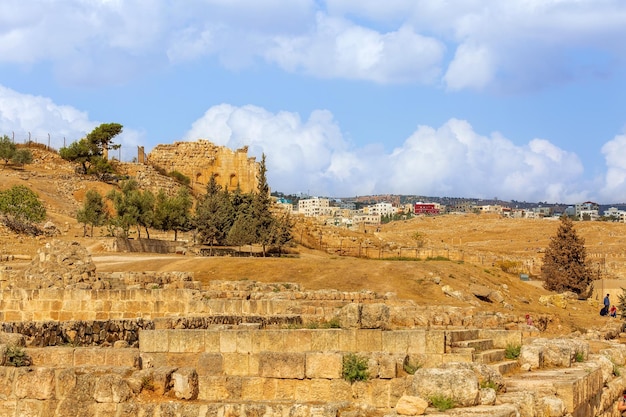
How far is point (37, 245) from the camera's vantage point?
4631 cm

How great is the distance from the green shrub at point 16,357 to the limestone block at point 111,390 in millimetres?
1176

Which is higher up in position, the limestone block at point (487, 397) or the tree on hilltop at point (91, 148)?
the tree on hilltop at point (91, 148)

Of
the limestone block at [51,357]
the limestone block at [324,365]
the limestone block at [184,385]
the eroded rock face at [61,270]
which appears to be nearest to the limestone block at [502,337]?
the limestone block at [324,365]

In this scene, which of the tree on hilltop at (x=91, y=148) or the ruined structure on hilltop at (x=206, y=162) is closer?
the tree on hilltop at (x=91, y=148)

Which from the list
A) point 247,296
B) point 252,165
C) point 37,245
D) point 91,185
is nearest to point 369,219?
point 252,165

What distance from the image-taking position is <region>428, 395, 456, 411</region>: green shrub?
884 cm

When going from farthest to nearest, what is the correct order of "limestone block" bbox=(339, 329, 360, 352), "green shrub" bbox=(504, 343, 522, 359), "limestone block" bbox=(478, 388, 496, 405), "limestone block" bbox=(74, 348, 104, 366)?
"green shrub" bbox=(504, 343, 522, 359) < "limestone block" bbox=(339, 329, 360, 352) < "limestone block" bbox=(74, 348, 104, 366) < "limestone block" bbox=(478, 388, 496, 405)

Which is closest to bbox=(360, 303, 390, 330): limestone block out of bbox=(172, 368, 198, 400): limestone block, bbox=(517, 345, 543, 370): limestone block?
bbox=(517, 345, 543, 370): limestone block

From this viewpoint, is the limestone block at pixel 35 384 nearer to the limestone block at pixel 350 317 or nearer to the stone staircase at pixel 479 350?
the limestone block at pixel 350 317

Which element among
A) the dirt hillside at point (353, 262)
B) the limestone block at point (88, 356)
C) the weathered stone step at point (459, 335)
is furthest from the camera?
the dirt hillside at point (353, 262)

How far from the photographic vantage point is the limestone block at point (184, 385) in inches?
388

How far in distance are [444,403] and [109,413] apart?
3.09 meters

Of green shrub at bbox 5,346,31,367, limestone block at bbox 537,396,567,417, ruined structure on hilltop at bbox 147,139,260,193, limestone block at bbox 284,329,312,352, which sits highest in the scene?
ruined structure on hilltop at bbox 147,139,260,193

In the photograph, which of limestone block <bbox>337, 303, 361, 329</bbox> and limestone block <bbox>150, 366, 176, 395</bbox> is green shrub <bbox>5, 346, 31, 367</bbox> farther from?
limestone block <bbox>337, 303, 361, 329</bbox>
